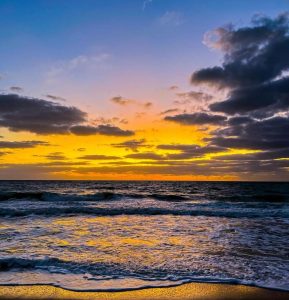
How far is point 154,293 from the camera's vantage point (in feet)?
19.8

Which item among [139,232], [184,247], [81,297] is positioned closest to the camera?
[81,297]

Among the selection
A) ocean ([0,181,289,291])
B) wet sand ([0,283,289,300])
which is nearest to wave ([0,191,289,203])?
ocean ([0,181,289,291])

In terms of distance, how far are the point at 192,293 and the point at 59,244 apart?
562 cm

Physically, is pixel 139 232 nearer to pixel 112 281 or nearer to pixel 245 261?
pixel 245 261

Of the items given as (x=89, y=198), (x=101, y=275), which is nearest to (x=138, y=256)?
(x=101, y=275)

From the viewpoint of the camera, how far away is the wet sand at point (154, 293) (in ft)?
19.2

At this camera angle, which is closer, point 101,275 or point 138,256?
point 101,275

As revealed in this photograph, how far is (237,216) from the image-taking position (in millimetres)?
21266

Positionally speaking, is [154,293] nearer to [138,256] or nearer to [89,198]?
[138,256]

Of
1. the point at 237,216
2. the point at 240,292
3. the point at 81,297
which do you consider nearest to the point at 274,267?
the point at 240,292

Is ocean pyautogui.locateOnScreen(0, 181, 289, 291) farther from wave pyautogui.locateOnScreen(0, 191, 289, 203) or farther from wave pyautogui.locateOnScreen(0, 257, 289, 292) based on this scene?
wave pyautogui.locateOnScreen(0, 191, 289, 203)

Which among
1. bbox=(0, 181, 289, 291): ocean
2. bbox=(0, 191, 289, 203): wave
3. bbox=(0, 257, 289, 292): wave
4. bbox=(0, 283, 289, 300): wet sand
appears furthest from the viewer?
bbox=(0, 191, 289, 203): wave

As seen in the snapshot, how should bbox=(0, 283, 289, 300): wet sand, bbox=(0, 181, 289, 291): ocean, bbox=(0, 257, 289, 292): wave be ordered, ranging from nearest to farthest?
bbox=(0, 283, 289, 300): wet sand < bbox=(0, 257, 289, 292): wave < bbox=(0, 181, 289, 291): ocean

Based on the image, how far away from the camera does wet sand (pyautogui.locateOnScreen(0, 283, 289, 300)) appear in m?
5.85
